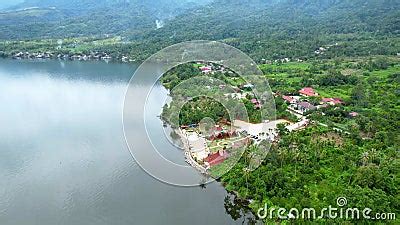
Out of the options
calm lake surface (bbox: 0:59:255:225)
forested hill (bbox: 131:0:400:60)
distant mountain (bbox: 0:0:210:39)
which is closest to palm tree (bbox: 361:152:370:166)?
calm lake surface (bbox: 0:59:255:225)

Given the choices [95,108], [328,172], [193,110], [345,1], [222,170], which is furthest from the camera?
[345,1]

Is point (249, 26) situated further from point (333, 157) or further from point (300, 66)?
point (333, 157)

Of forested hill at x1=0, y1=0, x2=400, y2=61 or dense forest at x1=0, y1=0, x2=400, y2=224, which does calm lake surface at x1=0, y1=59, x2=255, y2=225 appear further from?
forested hill at x1=0, y1=0, x2=400, y2=61

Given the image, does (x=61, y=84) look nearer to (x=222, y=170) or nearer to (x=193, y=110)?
(x=193, y=110)

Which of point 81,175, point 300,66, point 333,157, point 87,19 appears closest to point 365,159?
point 333,157

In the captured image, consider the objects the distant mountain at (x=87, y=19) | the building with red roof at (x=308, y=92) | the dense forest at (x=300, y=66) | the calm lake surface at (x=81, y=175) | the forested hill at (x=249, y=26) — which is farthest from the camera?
the distant mountain at (x=87, y=19)

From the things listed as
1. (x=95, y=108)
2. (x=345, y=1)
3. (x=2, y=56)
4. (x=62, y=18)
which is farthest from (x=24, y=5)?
(x=95, y=108)

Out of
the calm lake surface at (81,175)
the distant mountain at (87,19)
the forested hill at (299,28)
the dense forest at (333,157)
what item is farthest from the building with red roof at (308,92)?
the distant mountain at (87,19)

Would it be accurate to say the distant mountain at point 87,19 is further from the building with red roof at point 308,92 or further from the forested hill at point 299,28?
the building with red roof at point 308,92
